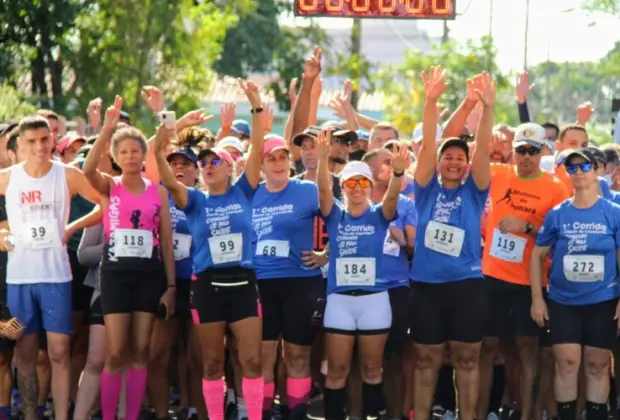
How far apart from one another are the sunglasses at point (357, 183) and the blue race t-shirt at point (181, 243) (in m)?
1.41

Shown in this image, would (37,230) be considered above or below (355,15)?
below

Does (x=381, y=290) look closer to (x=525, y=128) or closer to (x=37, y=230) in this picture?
(x=525, y=128)

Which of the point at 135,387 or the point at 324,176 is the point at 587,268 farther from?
the point at 135,387

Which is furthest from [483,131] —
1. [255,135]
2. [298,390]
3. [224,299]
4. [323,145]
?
[298,390]

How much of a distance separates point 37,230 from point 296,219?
193 centimetres

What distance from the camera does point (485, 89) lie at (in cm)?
1016

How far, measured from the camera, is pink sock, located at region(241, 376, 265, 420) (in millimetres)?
10453

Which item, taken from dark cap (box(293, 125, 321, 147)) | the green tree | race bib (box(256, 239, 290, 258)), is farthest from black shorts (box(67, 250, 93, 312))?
the green tree

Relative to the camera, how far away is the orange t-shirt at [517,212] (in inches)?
431

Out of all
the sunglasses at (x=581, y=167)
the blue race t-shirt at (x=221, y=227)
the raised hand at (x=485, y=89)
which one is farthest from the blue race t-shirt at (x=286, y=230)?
the sunglasses at (x=581, y=167)

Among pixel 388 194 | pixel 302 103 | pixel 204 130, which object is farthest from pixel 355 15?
pixel 388 194

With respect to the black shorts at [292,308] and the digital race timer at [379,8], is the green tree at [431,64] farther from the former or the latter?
the black shorts at [292,308]

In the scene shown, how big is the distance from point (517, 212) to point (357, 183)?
51.7 inches

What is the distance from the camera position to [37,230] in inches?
418
